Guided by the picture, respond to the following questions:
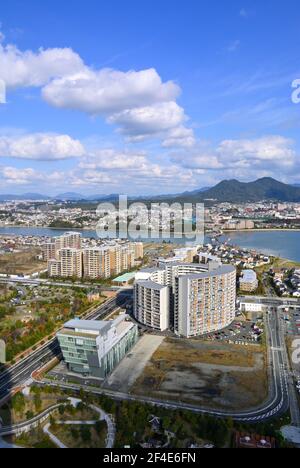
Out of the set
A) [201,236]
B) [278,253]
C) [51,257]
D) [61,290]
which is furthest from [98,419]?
[201,236]

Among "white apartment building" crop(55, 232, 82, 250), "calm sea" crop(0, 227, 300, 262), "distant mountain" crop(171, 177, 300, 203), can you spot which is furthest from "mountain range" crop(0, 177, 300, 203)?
"white apartment building" crop(55, 232, 82, 250)

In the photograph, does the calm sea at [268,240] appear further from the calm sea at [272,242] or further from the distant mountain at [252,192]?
the distant mountain at [252,192]

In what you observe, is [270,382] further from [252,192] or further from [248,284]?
[252,192]

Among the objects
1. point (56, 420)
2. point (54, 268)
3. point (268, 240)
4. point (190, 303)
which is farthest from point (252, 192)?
point (56, 420)

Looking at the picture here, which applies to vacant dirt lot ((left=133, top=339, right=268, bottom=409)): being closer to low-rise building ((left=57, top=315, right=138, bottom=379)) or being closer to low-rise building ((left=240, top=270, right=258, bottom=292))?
low-rise building ((left=57, top=315, right=138, bottom=379))

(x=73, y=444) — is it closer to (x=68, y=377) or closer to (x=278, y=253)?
(x=68, y=377)

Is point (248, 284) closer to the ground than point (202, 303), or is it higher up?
closer to the ground
